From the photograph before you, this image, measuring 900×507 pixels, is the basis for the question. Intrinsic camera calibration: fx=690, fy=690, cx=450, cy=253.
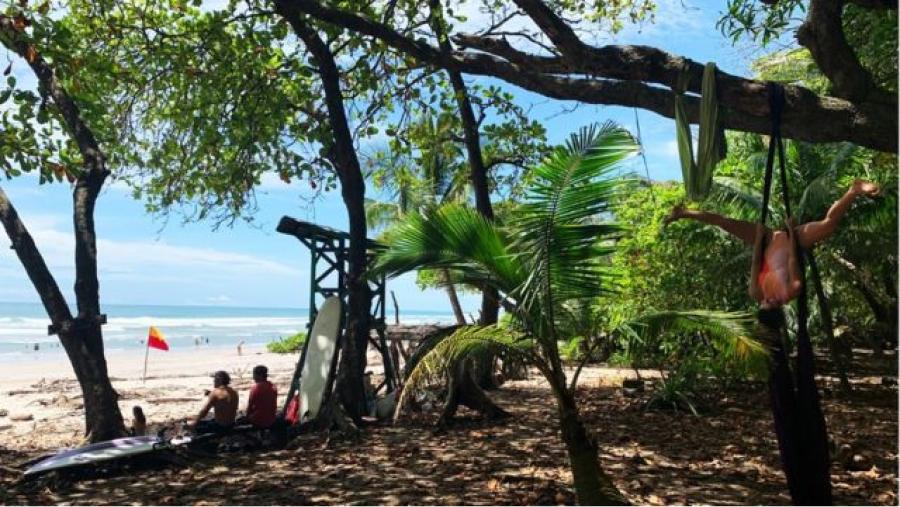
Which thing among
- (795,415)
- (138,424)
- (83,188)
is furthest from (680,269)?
(83,188)

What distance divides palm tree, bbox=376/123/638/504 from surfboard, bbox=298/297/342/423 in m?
5.08

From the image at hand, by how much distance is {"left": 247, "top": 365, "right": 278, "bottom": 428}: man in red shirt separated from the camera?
8.66 m

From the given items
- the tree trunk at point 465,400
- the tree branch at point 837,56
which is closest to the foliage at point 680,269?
the tree trunk at point 465,400

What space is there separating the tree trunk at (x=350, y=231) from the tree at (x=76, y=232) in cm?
304

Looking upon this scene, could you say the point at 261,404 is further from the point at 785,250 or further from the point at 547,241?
the point at 785,250

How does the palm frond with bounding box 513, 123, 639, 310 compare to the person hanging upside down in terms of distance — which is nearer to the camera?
the person hanging upside down

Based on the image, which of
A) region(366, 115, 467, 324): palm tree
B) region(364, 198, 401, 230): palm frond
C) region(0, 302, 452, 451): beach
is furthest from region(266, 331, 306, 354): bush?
region(366, 115, 467, 324): palm tree

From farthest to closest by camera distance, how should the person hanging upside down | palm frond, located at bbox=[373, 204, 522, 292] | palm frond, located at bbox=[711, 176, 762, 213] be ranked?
palm frond, located at bbox=[711, 176, 762, 213] < palm frond, located at bbox=[373, 204, 522, 292] < the person hanging upside down

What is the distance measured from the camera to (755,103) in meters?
4.89

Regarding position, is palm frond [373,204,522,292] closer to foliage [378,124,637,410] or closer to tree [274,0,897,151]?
foliage [378,124,637,410]

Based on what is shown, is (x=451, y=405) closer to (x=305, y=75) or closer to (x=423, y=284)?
(x=305, y=75)

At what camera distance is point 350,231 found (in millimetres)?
10594

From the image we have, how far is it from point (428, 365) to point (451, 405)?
514cm

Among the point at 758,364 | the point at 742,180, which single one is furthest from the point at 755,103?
the point at 742,180
